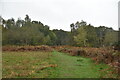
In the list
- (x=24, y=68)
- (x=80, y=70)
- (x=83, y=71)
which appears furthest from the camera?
(x=24, y=68)

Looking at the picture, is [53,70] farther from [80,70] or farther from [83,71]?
[83,71]

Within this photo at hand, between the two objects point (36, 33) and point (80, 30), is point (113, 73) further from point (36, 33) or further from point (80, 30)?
point (36, 33)

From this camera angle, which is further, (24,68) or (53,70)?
(24,68)

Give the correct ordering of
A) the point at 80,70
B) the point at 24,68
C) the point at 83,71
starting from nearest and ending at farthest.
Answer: the point at 83,71 < the point at 80,70 < the point at 24,68

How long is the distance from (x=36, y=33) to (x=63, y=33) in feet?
113

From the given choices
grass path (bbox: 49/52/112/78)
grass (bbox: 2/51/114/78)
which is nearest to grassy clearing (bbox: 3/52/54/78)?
grass (bbox: 2/51/114/78)

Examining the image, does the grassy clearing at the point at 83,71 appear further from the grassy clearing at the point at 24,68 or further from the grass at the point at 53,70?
the grassy clearing at the point at 24,68

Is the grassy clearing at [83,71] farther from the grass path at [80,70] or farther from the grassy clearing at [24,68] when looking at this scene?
the grassy clearing at [24,68]

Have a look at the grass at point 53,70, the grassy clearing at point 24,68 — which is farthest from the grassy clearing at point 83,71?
the grassy clearing at point 24,68

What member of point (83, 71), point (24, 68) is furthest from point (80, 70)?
point (24, 68)

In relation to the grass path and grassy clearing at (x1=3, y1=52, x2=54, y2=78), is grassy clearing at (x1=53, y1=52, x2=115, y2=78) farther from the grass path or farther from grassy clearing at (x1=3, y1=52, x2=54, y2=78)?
grassy clearing at (x1=3, y1=52, x2=54, y2=78)

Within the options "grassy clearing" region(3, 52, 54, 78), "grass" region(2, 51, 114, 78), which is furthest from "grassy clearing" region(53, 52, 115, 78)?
"grassy clearing" region(3, 52, 54, 78)

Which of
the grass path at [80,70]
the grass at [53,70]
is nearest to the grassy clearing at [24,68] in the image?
the grass at [53,70]

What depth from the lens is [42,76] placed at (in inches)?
390
